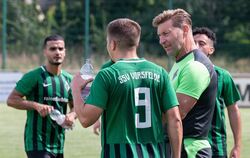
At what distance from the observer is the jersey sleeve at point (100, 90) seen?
5.30m

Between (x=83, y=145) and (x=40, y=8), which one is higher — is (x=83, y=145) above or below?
below

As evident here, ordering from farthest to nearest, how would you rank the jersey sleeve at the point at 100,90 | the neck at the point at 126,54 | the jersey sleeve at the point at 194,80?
the jersey sleeve at the point at 194,80, the neck at the point at 126,54, the jersey sleeve at the point at 100,90

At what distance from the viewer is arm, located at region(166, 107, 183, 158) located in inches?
218

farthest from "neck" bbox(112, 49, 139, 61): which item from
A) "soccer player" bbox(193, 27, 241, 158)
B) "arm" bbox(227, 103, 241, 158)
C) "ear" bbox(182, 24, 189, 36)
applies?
"arm" bbox(227, 103, 241, 158)

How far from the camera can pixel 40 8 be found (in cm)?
3725

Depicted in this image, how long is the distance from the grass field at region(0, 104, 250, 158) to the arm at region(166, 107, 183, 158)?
6644 millimetres

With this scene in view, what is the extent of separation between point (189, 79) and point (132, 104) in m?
0.60

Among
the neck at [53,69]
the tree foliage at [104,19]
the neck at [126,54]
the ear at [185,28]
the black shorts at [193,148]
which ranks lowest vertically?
the black shorts at [193,148]

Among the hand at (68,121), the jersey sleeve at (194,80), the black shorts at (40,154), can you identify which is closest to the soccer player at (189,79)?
the jersey sleeve at (194,80)

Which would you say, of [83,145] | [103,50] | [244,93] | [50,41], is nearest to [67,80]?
[50,41]

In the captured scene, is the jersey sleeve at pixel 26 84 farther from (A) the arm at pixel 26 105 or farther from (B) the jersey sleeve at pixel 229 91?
(B) the jersey sleeve at pixel 229 91

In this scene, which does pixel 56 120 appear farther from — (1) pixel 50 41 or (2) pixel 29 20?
(2) pixel 29 20

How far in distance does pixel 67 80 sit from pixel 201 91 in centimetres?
326

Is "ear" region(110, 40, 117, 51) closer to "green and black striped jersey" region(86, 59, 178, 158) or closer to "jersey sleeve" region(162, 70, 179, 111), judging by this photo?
"green and black striped jersey" region(86, 59, 178, 158)
